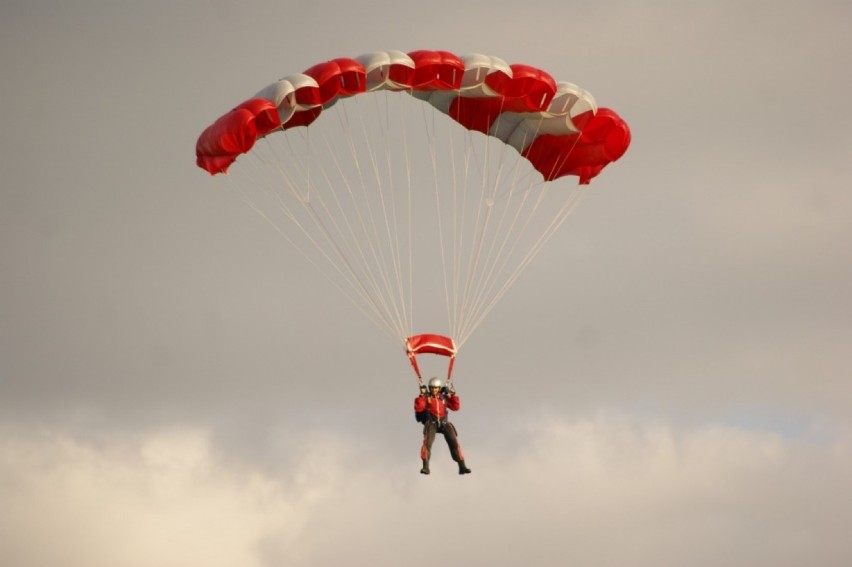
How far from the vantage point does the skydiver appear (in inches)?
1585

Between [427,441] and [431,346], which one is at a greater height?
[431,346]

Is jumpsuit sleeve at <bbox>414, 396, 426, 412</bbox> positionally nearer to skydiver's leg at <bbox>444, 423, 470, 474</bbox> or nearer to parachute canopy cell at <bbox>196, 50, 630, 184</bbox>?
skydiver's leg at <bbox>444, 423, 470, 474</bbox>

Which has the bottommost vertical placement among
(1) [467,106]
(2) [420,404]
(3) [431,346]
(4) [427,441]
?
(4) [427,441]

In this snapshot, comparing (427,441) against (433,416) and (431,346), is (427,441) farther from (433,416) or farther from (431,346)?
(431,346)

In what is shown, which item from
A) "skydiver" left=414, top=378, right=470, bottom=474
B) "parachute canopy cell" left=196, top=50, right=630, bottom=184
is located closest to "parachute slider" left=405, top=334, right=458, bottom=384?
"skydiver" left=414, top=378, right=470, bottom=474

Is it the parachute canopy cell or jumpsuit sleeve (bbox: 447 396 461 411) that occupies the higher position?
the parachute canopy cell

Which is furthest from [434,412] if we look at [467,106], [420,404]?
[467,106]

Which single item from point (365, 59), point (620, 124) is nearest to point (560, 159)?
point (620, 124)

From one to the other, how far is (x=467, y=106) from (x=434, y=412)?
6.53m

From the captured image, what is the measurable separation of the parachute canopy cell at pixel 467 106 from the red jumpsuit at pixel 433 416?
580 cm

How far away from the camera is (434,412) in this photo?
132 ft

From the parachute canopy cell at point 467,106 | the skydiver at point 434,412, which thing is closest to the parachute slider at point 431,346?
the skydiver at point 434,412

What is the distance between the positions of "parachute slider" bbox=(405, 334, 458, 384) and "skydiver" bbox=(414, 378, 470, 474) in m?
0.34

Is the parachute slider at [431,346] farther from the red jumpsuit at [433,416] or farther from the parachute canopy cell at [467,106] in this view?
the parachute canopy cell at [467,106]
